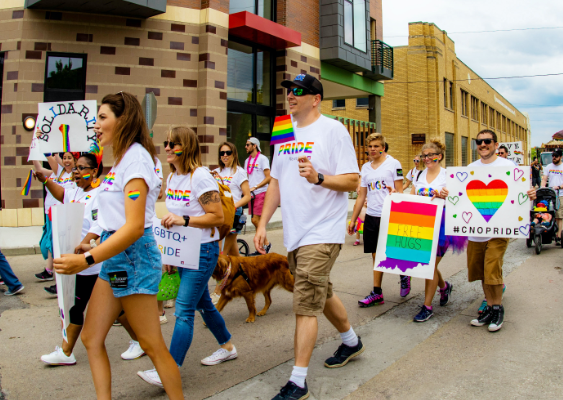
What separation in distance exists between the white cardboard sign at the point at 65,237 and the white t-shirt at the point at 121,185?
26 centimetres

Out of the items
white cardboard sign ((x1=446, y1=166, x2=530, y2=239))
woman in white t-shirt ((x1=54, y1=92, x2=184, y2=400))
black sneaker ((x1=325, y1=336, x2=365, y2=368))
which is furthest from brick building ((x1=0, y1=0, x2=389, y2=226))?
woman in white t-shirt ((x1=54, y1=92, x2=184, y2=400))

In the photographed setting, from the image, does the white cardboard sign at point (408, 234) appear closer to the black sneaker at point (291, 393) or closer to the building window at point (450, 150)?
the black sneaker at point (291, 393)

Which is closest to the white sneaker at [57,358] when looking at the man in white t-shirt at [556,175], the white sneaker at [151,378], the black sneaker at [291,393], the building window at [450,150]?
the white sneaker at [151,378]

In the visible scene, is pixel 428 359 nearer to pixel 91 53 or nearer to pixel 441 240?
pixel 441 240

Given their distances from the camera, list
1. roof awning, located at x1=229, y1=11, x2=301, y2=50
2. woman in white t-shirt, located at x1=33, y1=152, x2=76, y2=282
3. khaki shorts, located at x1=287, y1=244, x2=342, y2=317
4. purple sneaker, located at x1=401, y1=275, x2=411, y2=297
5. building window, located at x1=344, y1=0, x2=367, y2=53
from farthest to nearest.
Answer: building window, located at x1=344, y1=0, x2=367, y2=53 < roof awning, located at x1=229, y1=11, x2=301, y2=50 < woman in white t-shirt, located at x1=33, y1=152, x2=76, y2=282 < purple sneaker, located at x1=401, y1=275, x2=411, y2=297 < khaki shorts, located at x1=287, y1=244, x2=342, y2=317

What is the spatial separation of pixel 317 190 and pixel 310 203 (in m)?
0.11

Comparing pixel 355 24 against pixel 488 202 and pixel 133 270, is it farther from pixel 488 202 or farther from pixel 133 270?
pixel 133 270

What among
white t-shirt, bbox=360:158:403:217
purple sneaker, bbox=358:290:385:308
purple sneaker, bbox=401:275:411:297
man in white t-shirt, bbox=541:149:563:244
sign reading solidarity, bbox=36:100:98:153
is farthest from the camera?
man in white t-shirt, bbox=541:149:563:244

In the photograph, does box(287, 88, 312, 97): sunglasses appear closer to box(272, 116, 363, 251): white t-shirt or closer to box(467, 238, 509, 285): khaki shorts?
box(272, 116, 363, 251): white t-shirt

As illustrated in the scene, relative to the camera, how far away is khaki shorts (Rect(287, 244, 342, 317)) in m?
3.15

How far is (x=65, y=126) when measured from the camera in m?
6.18

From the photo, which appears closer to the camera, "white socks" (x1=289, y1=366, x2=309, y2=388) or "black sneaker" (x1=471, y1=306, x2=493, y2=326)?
"white socks" (x1=289, y1=366, x2=309, y2=388)

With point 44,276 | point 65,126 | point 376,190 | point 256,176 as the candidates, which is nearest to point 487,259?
point 376,190

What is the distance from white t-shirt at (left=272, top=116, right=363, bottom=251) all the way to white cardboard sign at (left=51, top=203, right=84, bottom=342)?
1.42 m
